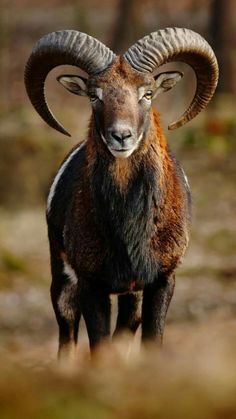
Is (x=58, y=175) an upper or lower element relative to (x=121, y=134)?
lower

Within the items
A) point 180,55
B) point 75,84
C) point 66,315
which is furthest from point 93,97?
point 66,315

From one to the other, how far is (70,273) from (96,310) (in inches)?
43.2

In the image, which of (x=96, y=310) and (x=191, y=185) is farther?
(x=191, y=185)

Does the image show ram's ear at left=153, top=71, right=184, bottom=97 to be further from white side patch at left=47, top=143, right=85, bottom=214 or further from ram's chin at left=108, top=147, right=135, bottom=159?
ram's chin at left=108, top=147, right=135, bottom=159

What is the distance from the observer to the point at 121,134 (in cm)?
903

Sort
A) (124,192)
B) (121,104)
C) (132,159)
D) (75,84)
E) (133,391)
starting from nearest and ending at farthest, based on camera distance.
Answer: (133,391) → (121,104) → (132,159) → (124,192) → (75,84)

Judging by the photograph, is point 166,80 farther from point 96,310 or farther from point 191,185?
point 191,185

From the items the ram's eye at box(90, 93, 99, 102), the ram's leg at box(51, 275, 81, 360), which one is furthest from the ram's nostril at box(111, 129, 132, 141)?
the ram's leg at box(51, 275, 81, 360)

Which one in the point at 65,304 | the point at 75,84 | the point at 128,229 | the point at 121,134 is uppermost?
the point at 75,84

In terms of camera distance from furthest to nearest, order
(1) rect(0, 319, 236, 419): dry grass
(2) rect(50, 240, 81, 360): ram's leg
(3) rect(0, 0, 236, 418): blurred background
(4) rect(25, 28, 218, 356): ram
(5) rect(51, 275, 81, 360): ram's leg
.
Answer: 1. (3) rect(0, 0, 236, 418): blurred background
2. (5) rect(51, 275, 81, 360): ram's leg
3. (2) rect(50, 240, 81, 360): ram's leg
4. (4) rect(25, 28, 218, 356): ram
5. (1) rect(0, 319, 236, 419): dry grass

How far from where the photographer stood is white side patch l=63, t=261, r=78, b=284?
10.6 m

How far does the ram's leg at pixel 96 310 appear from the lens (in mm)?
9875

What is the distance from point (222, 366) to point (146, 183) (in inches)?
221

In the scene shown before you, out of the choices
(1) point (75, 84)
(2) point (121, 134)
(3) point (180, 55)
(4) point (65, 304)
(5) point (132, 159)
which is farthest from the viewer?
(4) point (65, 304)
